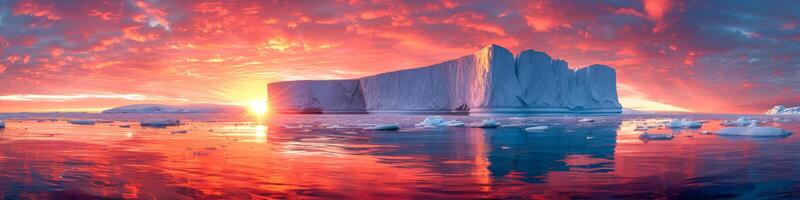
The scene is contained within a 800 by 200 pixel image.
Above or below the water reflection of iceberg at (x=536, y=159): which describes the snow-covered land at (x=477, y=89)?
above

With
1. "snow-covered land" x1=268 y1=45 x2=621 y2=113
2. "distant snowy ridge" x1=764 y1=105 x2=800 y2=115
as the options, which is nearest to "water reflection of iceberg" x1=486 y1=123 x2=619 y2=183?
"snow-covered land" x1=268 y1=45 x2=621 y2=113

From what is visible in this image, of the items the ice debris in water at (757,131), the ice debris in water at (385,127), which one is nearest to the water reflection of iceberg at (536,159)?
the ice debris in water at (757,131)

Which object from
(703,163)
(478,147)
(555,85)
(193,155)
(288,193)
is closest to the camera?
(288,193)

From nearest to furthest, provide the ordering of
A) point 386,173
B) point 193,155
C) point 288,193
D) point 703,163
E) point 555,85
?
point 288,193
point 386,173
point 703,163
point 193,155
point 555,85

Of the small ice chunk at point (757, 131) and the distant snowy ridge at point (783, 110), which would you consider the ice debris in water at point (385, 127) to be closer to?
the small ice chunk at point (757, 131)

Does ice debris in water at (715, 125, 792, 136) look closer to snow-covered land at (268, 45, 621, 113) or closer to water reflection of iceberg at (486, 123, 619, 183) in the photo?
water reflection of iceberg at (486, 123, 619, 183)

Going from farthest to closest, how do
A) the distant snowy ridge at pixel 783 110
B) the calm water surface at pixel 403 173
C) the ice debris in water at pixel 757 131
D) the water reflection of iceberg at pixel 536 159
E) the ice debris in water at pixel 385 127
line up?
the distant snowy ridge at pixel 783 110 → the ice debris in water at pixel 385 127 → the ice debris in water at pixel 757 131 → the water reflection of iceberg at pixel 536 159 → the calm water surface at pixel 403 173

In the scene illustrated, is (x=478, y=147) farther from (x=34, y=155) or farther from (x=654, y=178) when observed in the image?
(x=34, y=155)

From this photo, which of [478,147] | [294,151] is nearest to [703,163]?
[478,147]
